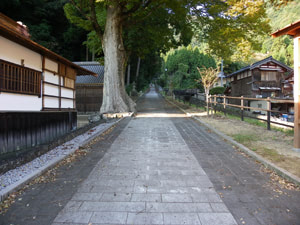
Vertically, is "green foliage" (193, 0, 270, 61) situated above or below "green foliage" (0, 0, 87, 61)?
below

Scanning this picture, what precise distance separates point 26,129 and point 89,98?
624 inches

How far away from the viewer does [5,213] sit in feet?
9.21

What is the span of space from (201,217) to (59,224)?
1.80 meters

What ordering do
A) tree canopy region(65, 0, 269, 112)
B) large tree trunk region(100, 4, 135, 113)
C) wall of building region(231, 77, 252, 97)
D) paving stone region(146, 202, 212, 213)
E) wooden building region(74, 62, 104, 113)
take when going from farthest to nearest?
wall of building region(231, 77, 252, 97) → wooden building region(74, 62, 104, 113) → large tree trunk region(100, 4, 135, 113) → tree canopy region(65, 0, 269, 112) → paving stone region(146, 202, 212, 213)

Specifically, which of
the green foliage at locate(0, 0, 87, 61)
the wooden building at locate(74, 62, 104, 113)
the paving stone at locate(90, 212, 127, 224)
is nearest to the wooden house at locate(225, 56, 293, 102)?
the wooden building at locate(74, 62, 104, 113)

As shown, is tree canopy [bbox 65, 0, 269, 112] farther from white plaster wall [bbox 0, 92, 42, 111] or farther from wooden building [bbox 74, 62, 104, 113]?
white plaster wall [bbox 0, 92, 42, 111]

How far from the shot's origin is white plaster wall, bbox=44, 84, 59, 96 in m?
7.91

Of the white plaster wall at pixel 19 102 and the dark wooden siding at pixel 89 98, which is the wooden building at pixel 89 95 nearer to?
the dark wooden siding at pixel 89 98

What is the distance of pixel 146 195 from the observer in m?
3.29

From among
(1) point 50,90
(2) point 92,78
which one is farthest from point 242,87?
(1) point 50,90

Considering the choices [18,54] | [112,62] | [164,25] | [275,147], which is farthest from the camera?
[164,25]

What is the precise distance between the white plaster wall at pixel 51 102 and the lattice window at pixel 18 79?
60 cm

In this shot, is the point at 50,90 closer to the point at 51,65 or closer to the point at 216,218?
the point at 51,65

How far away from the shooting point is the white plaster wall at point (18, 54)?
5.38 meters
